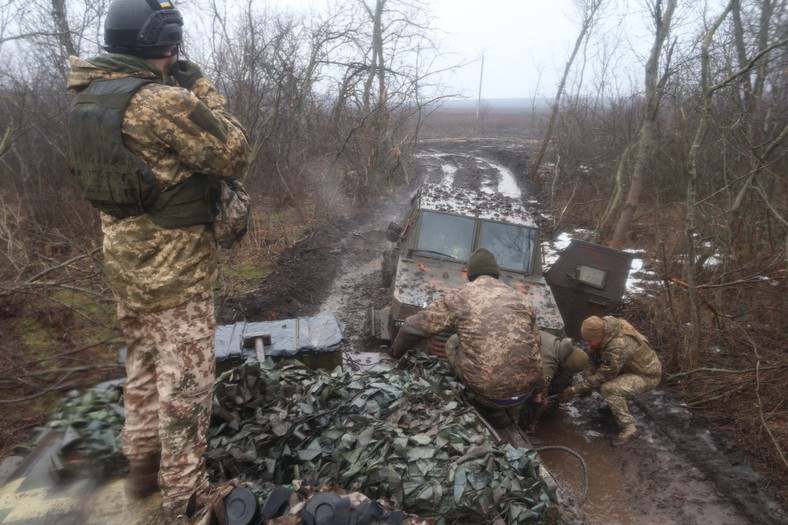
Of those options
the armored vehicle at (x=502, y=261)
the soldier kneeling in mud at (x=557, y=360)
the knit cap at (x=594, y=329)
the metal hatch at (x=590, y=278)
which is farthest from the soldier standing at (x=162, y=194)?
the metal hatch at (x=590, y=278)

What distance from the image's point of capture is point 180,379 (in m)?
A: 2.21

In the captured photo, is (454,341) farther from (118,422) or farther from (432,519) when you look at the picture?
(118,422)

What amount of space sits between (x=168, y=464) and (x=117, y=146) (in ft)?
4.49

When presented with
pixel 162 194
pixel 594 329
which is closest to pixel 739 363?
pixel 594 329

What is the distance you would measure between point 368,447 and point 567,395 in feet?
9.24

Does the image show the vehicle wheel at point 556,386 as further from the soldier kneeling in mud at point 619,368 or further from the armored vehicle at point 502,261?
the armored vehicle at point 502,261

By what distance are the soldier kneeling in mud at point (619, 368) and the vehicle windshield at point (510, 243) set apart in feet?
5.30

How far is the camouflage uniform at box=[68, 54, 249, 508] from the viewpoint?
201 centimetres

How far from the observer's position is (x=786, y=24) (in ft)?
21.5

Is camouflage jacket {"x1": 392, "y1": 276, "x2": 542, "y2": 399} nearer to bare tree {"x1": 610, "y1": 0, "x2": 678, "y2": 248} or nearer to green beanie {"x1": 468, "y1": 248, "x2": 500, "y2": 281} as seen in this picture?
green beanie {"x1": 468, "y1": 248, "x2": 500, "y2": 281}

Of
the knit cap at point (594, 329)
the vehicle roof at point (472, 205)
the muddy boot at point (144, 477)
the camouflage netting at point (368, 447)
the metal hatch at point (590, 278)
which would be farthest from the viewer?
the vehicle roof at point (472, 205)

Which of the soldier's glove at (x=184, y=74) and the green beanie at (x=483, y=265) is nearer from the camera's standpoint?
the soldier's glove at (x=184, y=74)

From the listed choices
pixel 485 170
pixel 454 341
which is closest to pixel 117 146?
pixel 454 341

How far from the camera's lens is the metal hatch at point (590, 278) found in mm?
6031
